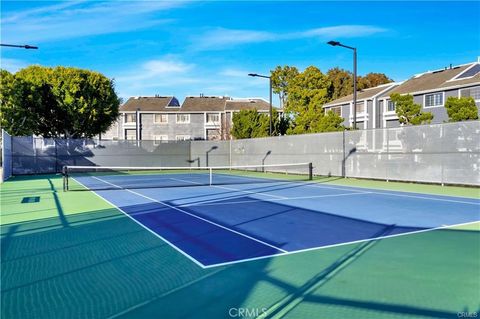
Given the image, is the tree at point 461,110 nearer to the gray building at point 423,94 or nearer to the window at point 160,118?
the gray building at point 423,94

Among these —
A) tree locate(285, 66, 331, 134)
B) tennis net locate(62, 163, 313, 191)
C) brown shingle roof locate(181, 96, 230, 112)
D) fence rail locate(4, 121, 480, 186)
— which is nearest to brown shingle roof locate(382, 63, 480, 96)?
tree locate(285, 66, 331, 134)

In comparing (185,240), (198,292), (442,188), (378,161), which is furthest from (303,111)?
(198,292)

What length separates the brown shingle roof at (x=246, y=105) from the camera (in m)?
56.0

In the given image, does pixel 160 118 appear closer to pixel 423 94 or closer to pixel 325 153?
pixel 423 94

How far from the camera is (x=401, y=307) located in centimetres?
395

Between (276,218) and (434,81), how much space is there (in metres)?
37.0

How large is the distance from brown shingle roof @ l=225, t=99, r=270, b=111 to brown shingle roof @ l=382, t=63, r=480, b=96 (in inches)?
681

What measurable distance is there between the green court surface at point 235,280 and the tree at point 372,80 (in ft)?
197

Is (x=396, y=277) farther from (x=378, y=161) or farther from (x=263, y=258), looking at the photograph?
(x=378, y=161)

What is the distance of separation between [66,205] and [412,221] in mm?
8604

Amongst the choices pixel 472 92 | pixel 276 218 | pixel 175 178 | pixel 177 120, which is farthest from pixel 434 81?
pixel 276 218

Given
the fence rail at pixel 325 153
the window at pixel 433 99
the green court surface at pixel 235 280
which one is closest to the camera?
the green court surface at pixel 235 280

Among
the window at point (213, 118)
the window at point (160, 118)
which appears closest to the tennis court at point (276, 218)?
the window at point (213, 118)

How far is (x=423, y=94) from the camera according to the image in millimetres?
39594
